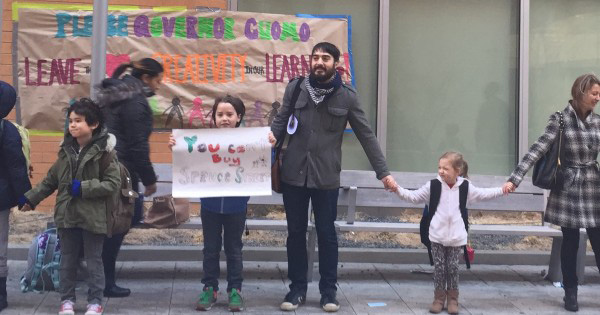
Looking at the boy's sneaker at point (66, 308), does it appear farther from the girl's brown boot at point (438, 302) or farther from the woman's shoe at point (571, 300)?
the woman's shoe at point (571, 300)

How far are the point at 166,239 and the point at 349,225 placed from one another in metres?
2.02

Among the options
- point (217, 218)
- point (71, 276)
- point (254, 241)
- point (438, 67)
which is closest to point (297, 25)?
point (438, 67)

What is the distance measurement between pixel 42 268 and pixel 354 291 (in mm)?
2425

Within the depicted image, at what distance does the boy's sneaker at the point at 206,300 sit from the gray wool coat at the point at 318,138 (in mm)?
956

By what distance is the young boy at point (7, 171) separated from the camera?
557cm

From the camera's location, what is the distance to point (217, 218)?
578 centimetres

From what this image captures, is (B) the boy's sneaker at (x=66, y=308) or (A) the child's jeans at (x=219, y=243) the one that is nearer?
(B) the boy's sneaker at (x=66, y=308)

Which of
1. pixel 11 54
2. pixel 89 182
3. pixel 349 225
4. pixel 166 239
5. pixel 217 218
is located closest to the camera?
pixel 89 182

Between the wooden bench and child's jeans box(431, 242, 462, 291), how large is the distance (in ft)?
2.56

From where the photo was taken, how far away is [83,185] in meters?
5.36

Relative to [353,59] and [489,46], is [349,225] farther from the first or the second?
[489,46]

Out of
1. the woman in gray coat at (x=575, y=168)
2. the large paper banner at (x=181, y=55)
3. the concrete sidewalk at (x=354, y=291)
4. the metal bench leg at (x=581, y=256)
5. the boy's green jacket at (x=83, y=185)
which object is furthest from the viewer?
the large paper banner at (x=181, y=55)

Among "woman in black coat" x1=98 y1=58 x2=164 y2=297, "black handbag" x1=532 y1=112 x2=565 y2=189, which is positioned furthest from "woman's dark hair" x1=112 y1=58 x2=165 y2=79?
"black handbag" x1=532 y1=112 x2=565 y2=189

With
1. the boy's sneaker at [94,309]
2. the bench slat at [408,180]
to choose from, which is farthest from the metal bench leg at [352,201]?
the boy's sneaker at [94,309]
